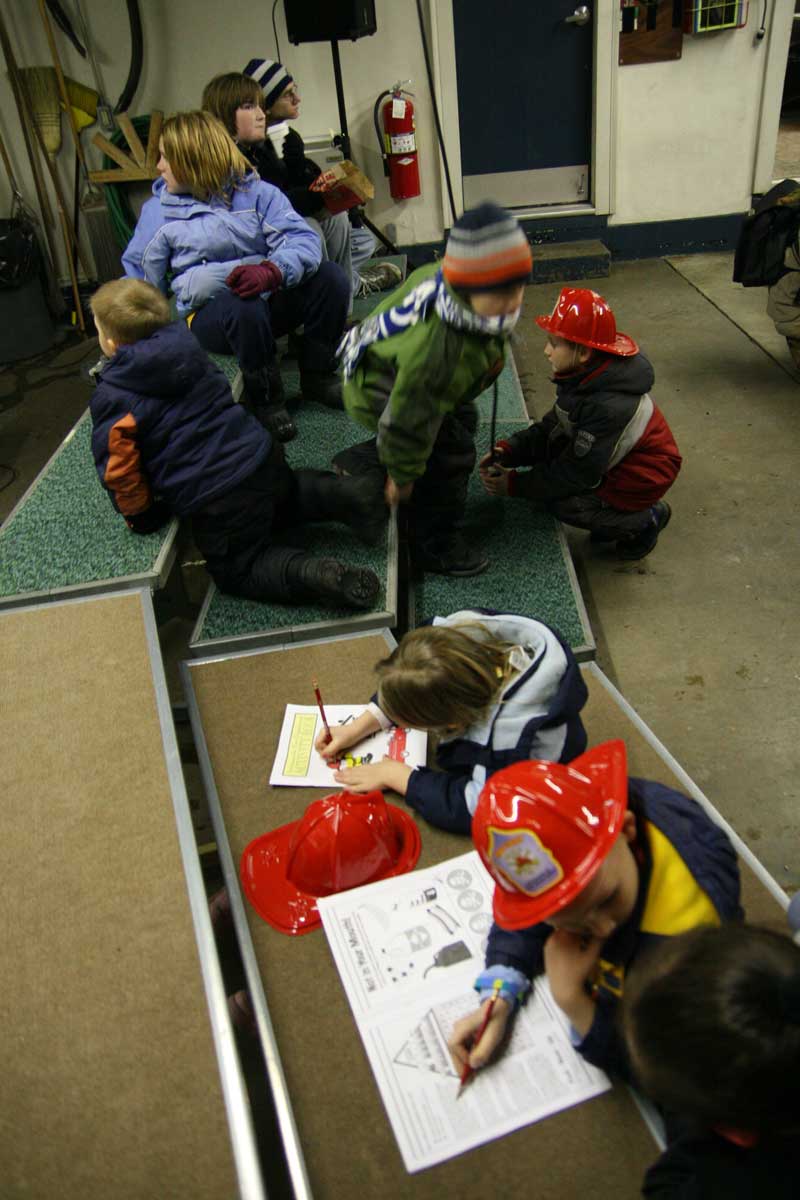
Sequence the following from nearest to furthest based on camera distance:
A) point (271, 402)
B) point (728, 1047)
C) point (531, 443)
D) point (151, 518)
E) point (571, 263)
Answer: point (728, 1047), point (151, 518), point (531, 443), point (271, 402), point (571, 263)

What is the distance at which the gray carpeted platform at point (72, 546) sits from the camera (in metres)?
2.10

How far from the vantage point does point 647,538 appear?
109 inches

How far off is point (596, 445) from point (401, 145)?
10.9ft

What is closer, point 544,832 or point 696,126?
point 544,832

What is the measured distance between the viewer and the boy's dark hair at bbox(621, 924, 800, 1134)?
76 centimetres

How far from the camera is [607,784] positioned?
107cm

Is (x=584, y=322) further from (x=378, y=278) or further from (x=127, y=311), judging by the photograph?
(x=378, y=278)

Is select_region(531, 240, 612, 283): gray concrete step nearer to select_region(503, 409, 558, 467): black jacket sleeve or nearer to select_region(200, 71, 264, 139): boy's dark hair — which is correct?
select_region(200, 71, 264, 139): boy's dark hair

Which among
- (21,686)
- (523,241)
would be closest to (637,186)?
(523,241)

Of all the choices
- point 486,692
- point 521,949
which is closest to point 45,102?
point 486,692

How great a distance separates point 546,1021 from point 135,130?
16.9 feet

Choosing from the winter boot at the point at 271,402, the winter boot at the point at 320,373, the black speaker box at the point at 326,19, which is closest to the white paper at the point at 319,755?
the winter boot at the point at 271,402

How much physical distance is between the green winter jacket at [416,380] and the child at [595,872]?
109 centimetres

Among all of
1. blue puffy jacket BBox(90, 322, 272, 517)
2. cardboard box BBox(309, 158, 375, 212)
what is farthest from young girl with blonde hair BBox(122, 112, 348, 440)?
blue puffy jacket BBox(90, 322, 272, 517)
